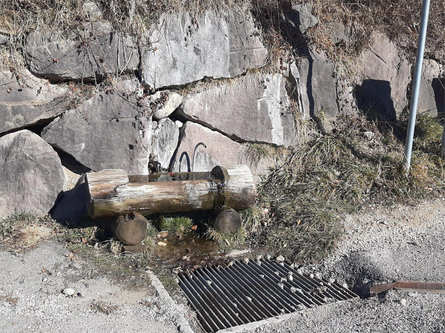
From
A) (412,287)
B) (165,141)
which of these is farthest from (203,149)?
(412,287)

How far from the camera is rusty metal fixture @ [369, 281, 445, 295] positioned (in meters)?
4.23

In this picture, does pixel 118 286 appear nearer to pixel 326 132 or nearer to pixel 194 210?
pixel 194 210

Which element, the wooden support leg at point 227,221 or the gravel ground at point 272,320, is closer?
the gravel ground at point 272,320

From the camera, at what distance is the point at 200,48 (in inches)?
245

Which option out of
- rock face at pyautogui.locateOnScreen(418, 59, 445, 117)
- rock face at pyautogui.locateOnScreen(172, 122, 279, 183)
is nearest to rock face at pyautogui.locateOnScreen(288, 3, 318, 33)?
rock face at pyautogui.locateOnScreen(172, 122, 279, 183)

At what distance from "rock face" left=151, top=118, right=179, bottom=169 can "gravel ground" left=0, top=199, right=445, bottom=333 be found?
65.9 inches

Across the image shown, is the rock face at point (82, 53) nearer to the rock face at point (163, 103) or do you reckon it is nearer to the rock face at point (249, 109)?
the rock face at point (163, 103)

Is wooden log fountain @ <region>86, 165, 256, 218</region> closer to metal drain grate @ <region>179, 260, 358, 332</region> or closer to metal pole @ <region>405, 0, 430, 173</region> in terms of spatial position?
metal drain grate @ <region>179, 260, 358, 332</region>

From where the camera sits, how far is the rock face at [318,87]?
689cm

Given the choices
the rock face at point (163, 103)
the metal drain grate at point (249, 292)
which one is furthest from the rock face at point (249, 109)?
the metal drain grate at point (249, 292)

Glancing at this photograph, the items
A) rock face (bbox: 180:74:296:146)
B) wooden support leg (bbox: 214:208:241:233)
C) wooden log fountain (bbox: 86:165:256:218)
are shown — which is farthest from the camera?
rock face (bbox: 180:74:296:146)

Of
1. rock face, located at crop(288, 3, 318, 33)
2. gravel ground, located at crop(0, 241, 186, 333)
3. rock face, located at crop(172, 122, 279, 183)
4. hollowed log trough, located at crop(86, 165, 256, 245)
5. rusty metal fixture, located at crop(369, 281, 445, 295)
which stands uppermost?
rock face, located at crop(288, 3, 318, 33)

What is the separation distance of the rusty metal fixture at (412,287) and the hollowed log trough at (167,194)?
62.4 inches

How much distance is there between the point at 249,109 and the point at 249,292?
2720mm
